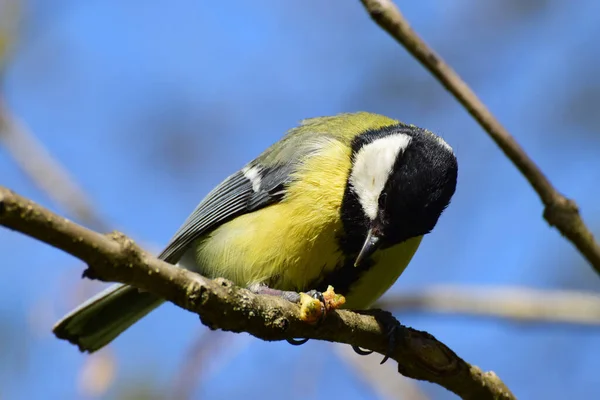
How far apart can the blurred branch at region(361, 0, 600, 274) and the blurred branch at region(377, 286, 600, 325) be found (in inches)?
67.4

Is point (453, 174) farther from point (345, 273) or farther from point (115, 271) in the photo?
point (115, 271)

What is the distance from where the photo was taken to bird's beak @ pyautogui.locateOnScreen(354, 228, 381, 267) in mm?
2824

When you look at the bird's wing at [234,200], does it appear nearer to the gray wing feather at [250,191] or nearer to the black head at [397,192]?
the gray wing feather at [250,191]

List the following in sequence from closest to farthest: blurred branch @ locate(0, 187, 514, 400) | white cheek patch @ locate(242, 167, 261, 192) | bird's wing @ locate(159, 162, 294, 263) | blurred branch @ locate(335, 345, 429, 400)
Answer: blurred branch @ locate(0, 187, 514, 400), bird's wing @ locate(159, 162, 294, 263), white cheek patch @ locate(242, 167, 261, 192), blurred branch @ locate(335, 345, 429, 400)

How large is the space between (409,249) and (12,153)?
2.32 meters

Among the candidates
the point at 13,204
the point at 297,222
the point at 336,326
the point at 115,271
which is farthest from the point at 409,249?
the point at 13,204

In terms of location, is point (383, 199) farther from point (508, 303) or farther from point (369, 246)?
point (508, 303)

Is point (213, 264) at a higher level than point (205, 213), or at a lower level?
lower

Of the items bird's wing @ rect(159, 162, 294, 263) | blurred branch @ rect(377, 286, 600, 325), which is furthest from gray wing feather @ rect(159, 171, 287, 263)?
blurred branch @ rect(377, 286, 600, 325)

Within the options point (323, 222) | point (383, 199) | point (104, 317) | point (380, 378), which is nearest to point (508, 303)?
point (380, 378)

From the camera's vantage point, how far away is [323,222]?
2.93 m

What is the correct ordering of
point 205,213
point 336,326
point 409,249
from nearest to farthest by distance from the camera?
1. point 336,326
2. point 409,249
3. point 205,213

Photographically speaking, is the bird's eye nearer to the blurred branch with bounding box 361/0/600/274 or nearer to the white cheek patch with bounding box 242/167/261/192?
the white cheek patch with bounding box 242/167/261/192

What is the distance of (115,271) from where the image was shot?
1616 mm
